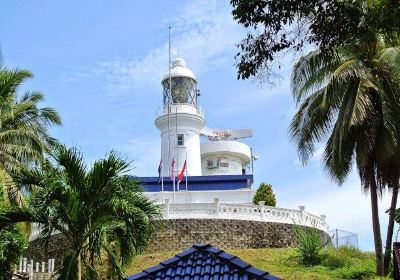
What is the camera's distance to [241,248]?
3161 centimetres

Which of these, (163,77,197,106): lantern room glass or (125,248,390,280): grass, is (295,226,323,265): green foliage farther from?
(163,77,197,106): lantern room glass

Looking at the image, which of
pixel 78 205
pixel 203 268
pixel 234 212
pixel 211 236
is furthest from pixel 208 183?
pixel 203 268

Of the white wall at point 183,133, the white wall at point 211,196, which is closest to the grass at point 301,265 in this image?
the white wall at point 211,196

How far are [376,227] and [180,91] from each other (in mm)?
29241

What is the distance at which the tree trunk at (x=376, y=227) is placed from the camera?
75.7 ft

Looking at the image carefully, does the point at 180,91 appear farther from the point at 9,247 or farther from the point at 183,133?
the point at 9,247

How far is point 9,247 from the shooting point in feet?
58.2

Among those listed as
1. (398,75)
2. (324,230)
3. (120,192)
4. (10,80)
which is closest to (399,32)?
(120,192)

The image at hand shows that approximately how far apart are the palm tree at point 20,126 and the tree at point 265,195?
16.9m

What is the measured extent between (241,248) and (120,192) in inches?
675

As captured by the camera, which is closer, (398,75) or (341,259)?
(398,75)

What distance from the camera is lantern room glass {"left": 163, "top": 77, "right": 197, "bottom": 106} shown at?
166 feet

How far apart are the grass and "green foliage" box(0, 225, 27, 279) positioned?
505cm

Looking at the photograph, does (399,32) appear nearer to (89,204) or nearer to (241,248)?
(89,204)
